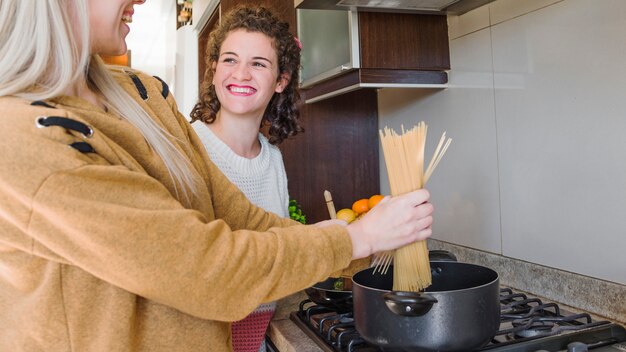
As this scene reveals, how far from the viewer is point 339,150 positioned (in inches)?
76.6

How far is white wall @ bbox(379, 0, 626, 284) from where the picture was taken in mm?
975

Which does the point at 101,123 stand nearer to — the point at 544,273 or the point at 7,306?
the point at 7,306

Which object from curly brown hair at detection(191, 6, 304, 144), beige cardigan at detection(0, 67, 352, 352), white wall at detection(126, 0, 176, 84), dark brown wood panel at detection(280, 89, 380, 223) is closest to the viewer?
beige cardigan at detection(0, 67, 352, 352)

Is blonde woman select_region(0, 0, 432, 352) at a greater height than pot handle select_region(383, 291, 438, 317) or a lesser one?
greater

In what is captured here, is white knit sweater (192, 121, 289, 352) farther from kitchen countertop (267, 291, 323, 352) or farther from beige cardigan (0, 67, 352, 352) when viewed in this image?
beige cardigan (0, 67, 352, 352)

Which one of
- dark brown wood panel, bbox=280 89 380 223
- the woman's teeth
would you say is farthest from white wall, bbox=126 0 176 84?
the woman's teeth

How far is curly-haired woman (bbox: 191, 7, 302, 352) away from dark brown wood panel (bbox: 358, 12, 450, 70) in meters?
0.23

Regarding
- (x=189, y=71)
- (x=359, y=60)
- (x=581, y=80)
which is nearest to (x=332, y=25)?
(x=359, y=60)

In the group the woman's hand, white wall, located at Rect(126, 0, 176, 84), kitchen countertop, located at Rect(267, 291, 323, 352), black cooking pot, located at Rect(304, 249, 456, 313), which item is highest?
white wall, located at Rect(126, 0, 176, 84)

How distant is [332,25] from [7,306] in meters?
1.30

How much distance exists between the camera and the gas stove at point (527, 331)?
2.65 feet

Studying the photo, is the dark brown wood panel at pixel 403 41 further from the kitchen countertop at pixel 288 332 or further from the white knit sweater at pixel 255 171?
the kitchen countertop at pixel 288 332

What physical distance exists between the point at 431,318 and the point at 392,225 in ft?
0.44

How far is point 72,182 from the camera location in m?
0.49
